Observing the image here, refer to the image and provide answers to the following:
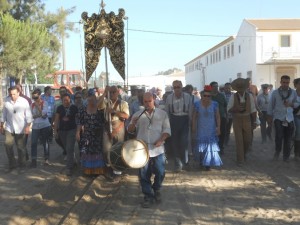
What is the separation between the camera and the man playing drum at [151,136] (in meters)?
6.82

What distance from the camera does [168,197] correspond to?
737cm

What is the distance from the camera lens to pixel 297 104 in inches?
383

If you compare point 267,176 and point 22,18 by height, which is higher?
point 22,18

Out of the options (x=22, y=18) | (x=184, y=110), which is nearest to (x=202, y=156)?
(x=184, y=110)

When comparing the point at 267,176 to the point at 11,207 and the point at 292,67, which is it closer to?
the point at 11,207

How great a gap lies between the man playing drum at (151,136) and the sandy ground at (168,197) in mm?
373

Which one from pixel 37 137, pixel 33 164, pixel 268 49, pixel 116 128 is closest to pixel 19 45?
pixel 37 137

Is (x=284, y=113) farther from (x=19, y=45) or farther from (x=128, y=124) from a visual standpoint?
(x=19, y=45)

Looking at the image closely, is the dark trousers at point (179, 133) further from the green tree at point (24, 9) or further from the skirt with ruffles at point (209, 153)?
the green tree at point (24, 9)

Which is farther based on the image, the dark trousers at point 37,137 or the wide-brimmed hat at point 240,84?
the dark trousers at point 37,137

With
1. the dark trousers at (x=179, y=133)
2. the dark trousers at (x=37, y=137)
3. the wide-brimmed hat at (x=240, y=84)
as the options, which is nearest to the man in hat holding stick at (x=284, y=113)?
the wide-brimmed hat at (x=240, y=84)

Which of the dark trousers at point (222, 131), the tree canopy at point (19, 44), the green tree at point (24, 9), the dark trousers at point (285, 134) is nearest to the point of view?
the dark trousers at point (285, 134)

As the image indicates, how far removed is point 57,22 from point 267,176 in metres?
31.2

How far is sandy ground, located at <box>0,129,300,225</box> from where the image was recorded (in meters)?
6.32
